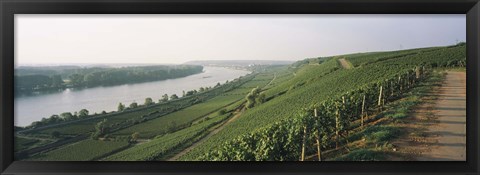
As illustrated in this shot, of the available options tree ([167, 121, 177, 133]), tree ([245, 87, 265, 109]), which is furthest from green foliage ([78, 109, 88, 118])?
tree ([245, 87, 265, 109])

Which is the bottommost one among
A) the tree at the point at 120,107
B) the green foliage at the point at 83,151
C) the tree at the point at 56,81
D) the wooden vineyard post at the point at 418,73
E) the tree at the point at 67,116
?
the green foliage at the point at 83,151

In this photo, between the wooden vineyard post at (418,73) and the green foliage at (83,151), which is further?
the wooden vineyard post at (418,73)

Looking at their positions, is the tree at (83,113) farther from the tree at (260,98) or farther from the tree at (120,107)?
the tree at (260,98)

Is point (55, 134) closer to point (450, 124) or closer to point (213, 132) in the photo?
point (213, 132)

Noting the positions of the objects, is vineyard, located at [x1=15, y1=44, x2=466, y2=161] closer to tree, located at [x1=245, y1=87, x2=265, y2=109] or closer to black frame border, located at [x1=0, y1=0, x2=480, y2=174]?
tree, located at [x1=245, y1=87, x2=265, y2=109]

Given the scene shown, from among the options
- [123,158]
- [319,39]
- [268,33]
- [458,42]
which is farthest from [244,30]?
[458,42]

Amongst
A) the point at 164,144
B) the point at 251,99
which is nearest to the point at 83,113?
the point at 164,144

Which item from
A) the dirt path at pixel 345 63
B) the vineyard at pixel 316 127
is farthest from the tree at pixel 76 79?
the dirt path at pixel 345 63
